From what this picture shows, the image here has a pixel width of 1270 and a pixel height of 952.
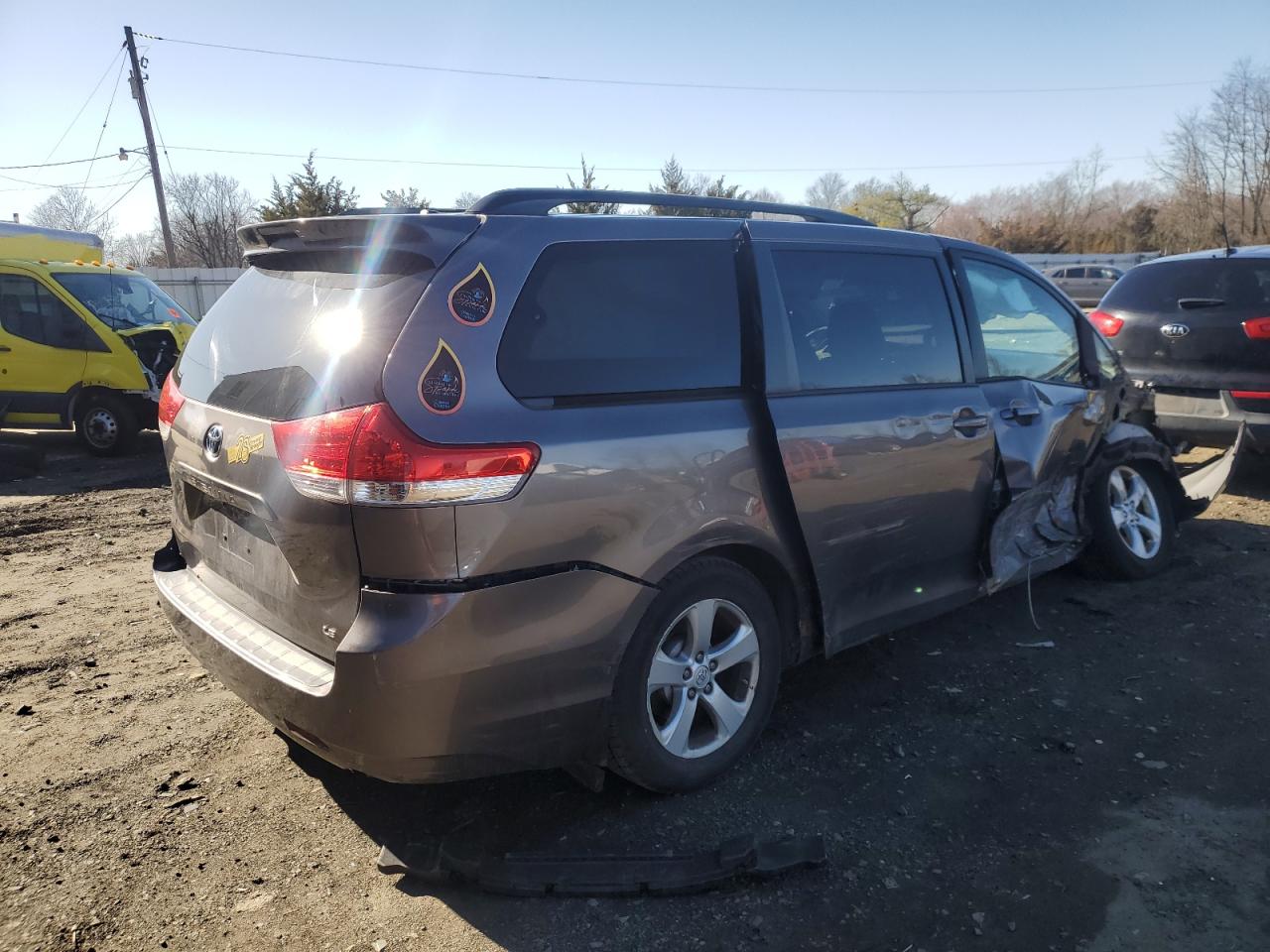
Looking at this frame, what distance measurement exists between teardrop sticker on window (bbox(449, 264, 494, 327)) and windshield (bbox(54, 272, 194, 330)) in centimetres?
938

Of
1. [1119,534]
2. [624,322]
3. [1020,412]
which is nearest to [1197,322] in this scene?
[1119,534]

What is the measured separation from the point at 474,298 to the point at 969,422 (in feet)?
7.82

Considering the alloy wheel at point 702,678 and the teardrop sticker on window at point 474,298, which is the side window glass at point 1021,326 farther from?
the teardrop sticker on window at point 474,298

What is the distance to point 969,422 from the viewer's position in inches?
154

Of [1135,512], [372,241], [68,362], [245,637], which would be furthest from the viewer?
[68,362]

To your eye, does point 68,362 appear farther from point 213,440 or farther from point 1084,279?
point 1084,279

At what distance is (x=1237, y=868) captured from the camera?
2.70 metres

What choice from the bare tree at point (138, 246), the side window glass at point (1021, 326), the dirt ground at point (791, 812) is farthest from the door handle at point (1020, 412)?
the bare tree at point (138, 246)

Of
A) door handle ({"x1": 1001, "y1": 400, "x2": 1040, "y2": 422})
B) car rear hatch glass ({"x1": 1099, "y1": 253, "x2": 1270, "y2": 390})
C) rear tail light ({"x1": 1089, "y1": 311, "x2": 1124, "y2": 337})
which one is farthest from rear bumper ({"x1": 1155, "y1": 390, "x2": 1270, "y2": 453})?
door handle ({"x1": 1001, "y1": 400, "x2": 1040, "y2": 422})

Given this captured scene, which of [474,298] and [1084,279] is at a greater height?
[1084,279]

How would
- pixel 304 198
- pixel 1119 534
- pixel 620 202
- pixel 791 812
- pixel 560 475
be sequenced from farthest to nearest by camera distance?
1. pixel 304 198
2. pixel 1119 534
3. pixel 620 202
4. pixel 791 812
5. pixel 560 475

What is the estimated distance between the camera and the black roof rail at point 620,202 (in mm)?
2812

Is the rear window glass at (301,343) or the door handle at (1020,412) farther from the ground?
the rear window glass at (301,343)

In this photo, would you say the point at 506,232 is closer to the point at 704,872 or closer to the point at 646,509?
the point at 646,509
